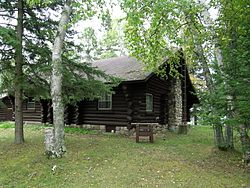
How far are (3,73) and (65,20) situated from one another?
375 cm

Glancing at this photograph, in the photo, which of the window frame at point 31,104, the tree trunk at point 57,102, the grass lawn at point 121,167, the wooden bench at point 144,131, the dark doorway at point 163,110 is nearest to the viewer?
the grass lawn at point 121,167

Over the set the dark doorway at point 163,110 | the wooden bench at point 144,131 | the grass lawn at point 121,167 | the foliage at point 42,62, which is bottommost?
the grass lawn at point 121,167

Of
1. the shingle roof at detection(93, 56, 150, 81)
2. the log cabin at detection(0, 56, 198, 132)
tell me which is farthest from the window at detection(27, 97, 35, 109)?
the shingle roof at detection(93, 56, 150, 81)

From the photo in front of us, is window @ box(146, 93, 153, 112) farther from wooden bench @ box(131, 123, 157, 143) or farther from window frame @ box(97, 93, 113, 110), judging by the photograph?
wooden bench @ box(131, 123, 157, 143)

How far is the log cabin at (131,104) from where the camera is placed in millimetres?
13797

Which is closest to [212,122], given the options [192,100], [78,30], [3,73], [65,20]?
[65,20]

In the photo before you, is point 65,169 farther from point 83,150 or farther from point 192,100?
point 192,100

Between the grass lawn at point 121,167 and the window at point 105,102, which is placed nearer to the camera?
the grass lawn at point 121,167

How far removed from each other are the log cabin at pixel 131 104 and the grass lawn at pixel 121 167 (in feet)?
14.2

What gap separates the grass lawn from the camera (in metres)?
6.39

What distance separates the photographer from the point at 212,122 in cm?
721

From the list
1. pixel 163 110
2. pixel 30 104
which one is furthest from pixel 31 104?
pixel 163 110

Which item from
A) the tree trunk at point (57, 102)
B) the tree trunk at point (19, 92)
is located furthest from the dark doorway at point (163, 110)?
the tree trunk at point (57, 102)

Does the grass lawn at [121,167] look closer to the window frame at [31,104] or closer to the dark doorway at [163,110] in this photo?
the dark doorway at [163,110]
